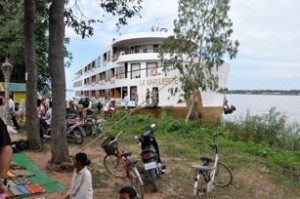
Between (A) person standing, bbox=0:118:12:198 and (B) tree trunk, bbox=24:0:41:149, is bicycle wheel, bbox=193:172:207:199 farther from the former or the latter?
(B) tree trunk, bbox=24:0:41:149

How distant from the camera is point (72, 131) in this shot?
9.43 m

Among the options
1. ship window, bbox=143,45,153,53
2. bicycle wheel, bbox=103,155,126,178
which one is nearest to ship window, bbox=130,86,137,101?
ship window, bbox=143,45,153,53

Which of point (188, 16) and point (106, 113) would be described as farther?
point (106, 113)

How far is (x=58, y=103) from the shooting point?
20.0ft

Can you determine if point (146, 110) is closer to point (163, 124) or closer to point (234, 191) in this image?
point (163, 124)

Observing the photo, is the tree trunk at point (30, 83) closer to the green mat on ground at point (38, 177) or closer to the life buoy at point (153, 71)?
the green mat on ground at point (38, 177)

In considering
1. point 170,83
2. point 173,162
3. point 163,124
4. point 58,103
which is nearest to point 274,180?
point 173,162

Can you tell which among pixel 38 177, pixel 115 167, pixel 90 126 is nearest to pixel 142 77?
pixel 90 126

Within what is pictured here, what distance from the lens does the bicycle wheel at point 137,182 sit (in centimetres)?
487

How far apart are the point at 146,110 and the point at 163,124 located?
6110mm

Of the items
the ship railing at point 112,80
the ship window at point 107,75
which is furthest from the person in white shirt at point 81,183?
the ship window at point 107,75

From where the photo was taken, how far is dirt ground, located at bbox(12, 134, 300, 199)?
5242 millimetres

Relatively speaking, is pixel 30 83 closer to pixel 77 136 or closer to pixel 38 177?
pixel 77 136

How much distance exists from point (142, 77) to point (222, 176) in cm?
1534
